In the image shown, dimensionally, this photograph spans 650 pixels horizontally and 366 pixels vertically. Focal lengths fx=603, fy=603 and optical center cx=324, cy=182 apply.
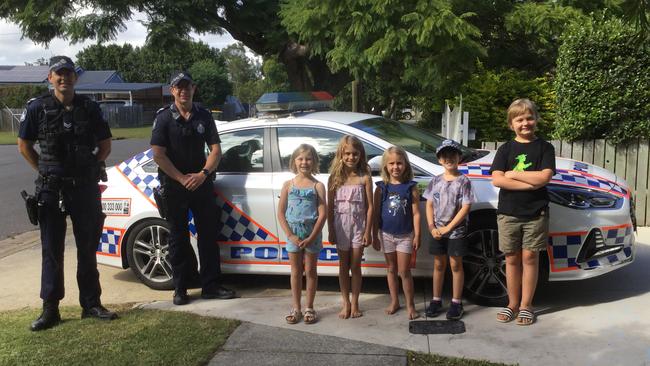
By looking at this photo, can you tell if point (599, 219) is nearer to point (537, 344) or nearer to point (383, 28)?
point (537, 344)

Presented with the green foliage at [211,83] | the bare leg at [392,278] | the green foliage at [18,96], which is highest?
the green foliage at [211,83]

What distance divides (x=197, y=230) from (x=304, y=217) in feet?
3.80

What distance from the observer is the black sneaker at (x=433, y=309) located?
462cm

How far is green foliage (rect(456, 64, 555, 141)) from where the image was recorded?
988 cm

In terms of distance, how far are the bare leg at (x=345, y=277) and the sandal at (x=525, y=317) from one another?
1.28 meters

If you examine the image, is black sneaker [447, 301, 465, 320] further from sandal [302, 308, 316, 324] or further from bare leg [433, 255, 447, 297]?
sandal [302, 308, 316, 324]

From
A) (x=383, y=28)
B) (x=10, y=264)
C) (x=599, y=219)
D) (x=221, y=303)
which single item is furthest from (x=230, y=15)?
(x=599, y=219)

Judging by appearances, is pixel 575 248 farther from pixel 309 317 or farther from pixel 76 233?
pixel 76 233

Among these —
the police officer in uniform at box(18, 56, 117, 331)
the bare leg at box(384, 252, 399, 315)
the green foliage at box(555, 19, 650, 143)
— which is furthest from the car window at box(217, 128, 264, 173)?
the green foliage at box(555, 19, 650, 143)

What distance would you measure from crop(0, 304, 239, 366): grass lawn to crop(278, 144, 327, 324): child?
1.94ft

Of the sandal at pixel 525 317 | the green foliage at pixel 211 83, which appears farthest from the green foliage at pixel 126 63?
the sandal at pixel 525 317

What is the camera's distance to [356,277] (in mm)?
4594

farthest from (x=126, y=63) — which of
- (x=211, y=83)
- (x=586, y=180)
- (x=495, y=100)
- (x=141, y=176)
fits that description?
(x=586, y=180)

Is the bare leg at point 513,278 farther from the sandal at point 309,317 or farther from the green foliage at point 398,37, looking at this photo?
the green foliage at point 398,37
